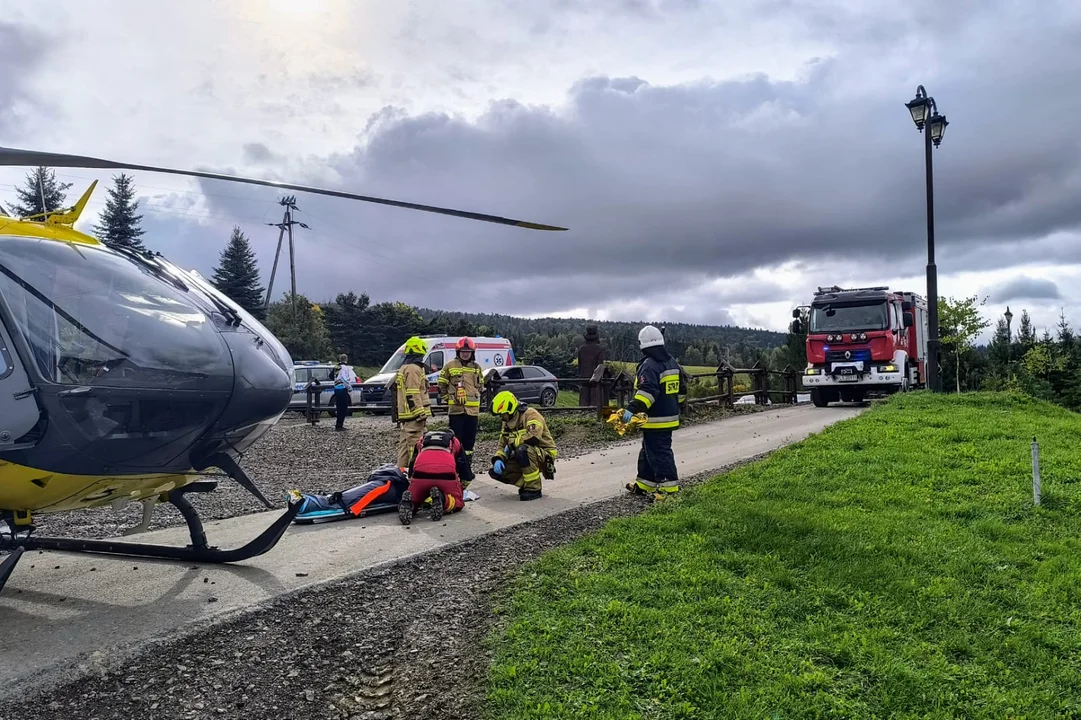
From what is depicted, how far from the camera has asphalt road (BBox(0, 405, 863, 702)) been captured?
420cm

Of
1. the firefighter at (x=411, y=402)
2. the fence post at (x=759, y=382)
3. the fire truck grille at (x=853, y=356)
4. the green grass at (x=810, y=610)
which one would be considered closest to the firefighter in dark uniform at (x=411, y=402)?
the firefighter at (x=411, y=402)

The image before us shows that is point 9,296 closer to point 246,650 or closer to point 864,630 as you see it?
point 246,650

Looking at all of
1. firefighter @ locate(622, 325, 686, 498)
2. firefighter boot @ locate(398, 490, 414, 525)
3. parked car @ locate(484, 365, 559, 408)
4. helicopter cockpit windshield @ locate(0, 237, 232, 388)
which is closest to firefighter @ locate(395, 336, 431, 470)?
firefighter boot @ locate(398, 490, 414, 525)

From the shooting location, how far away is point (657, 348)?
315 inches

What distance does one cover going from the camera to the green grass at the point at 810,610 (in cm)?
346

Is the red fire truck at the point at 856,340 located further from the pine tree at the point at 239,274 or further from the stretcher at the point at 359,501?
the pine tree at the point at 239,274

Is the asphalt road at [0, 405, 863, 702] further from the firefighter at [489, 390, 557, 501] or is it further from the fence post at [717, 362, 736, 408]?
the fence post at [717, 362, 736, 408]

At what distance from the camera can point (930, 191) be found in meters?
16.2

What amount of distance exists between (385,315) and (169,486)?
62.3 meters

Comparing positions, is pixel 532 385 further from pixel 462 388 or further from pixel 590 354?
pixel 462 388

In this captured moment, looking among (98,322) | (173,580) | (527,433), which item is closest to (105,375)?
(98,322)

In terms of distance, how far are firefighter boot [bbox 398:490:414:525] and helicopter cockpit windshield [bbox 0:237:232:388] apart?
301cm

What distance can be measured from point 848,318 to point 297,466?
46.6 feet

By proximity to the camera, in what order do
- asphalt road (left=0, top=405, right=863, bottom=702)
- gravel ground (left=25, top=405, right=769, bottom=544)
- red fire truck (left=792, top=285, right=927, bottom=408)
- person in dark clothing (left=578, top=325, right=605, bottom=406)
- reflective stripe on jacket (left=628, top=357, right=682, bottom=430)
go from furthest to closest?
person in dark clothing (left=578, top=325, right=605, bottom=406) → red fire truck (left=792, top=285, right=927, bottom=408) → reflective stripe on jacket (left=628, top=357, right=682, bottom=430) → gravel ground (left=25, top=405, right=769, bottom=544) → asphalt road (left=0, top=405, right=863, bottom=702)
